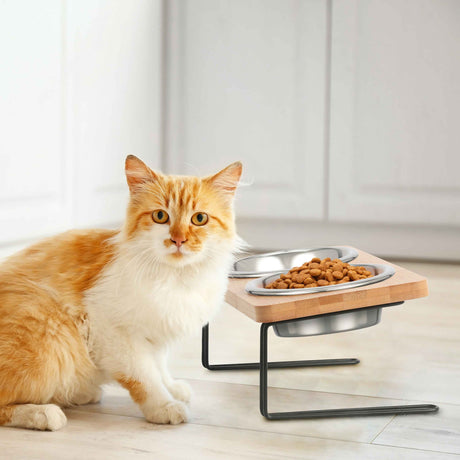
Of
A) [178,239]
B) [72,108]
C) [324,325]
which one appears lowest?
[324,325]

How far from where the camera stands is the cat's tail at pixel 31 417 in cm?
124

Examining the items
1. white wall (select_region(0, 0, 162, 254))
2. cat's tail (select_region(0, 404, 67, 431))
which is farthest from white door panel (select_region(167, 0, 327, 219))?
cat's tail (select_region(0, 404, 67, 431))

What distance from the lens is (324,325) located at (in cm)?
139

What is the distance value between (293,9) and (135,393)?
84.2 inches

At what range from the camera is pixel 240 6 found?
10.2 feet

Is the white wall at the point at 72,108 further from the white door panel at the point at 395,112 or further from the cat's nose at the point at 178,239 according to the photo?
the cat's nose at the point at 178,239

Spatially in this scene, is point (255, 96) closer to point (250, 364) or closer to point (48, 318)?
point (250, 364)

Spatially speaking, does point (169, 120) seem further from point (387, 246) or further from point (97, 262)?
point (97, 262)

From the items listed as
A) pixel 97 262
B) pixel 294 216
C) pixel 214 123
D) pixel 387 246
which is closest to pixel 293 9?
pixel 214 123

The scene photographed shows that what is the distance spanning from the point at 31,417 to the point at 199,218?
0.43 metres

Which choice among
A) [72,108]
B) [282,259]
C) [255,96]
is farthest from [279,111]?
[282,259]

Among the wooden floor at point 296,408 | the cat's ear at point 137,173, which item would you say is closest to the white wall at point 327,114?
the wooden floor at point 296,408

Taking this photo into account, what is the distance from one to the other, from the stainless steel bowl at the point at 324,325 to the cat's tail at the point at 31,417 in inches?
16.2

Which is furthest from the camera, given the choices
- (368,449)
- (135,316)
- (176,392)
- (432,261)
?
(432,261)
